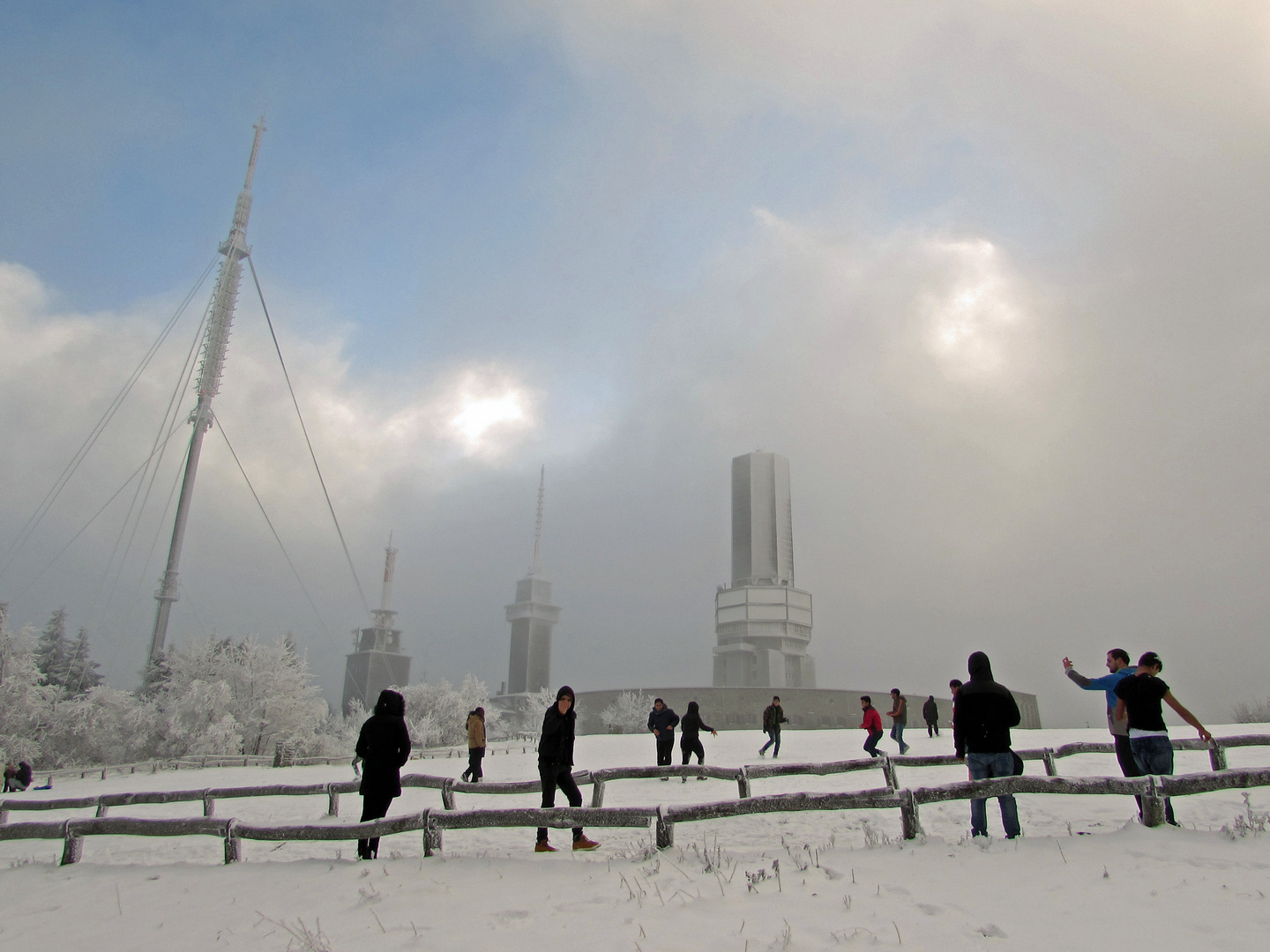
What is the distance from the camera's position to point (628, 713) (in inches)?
3408

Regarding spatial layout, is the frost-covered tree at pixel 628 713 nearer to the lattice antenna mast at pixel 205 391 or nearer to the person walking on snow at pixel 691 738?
the lattice antenna mast at pixel 205 391

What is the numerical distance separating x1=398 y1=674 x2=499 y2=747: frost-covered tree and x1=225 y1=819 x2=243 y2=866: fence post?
61621 mm

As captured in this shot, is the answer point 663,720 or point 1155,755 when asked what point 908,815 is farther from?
point 663,720

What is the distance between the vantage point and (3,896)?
8.19 meters

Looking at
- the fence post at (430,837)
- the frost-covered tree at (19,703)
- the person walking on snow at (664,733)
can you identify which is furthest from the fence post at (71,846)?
the frost-covered tree at (19,703)

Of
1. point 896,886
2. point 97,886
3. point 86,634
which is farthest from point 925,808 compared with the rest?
point 86,634

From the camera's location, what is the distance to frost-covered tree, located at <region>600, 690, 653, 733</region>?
3250 inches

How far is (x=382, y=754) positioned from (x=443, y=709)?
65688mm

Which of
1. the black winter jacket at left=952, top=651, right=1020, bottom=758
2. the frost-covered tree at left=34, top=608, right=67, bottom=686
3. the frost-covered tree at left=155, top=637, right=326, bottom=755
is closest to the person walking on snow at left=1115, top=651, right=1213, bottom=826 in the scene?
the black winter jacket at left=952, top=651, right=1020, bottom=758

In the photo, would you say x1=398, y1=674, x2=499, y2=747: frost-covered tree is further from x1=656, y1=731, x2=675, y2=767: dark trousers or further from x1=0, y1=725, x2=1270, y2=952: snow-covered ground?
x1=0, y1=725, x2=1270, y2=952: snow-covered ground

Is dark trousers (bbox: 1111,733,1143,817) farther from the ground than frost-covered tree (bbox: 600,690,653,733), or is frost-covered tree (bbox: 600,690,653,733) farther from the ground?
dark trousers (bbox: 1111,733,1143,817)

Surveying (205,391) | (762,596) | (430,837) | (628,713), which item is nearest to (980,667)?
(430,837)

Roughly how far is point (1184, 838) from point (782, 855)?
11.3 ft

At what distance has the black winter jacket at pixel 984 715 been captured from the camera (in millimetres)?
7605
